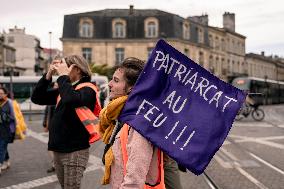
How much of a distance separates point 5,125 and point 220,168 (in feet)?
14.2

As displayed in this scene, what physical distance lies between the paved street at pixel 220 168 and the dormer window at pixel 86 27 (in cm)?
4031

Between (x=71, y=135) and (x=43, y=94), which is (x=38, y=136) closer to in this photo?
(x=43, y=94)

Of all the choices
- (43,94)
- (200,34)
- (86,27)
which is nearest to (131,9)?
(86,27)

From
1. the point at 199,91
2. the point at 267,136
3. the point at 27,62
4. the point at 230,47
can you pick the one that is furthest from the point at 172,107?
the point at 27,62

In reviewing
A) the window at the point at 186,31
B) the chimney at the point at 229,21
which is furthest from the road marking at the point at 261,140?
the chimney at the point at 229,21

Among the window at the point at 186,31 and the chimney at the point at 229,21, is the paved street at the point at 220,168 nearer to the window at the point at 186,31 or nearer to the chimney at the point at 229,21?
the window at the point at 186,31

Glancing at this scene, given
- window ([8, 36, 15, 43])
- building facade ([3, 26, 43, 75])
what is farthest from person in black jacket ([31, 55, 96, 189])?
window ([8, 36, 15, 43])

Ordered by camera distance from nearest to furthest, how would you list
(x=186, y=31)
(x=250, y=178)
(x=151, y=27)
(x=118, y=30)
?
(x=250, y=178)
(x=151, y=27)
(x=118, y=30)
(x=186, y=31)

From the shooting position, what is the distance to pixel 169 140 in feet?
8.35

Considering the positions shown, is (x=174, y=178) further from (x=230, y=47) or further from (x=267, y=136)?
(x=230, y=47)

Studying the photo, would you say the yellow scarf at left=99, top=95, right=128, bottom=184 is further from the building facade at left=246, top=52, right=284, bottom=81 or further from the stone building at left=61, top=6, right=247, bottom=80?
the building facade at left=246, top=52, right=284, bottom=81

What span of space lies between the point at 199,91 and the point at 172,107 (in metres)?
→ 0.18

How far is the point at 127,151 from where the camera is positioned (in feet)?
8.46

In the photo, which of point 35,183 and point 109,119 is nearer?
point 109,119
